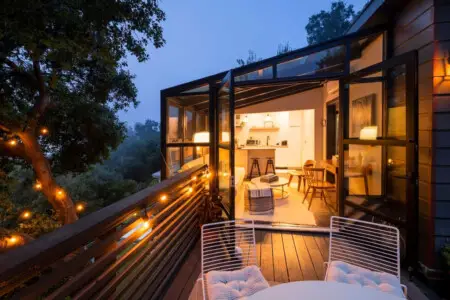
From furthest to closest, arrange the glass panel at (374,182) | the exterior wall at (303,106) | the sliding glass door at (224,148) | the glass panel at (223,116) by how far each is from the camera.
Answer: the exterior wall at (303,106) → the glass panel at (223,116) → the sliding glass door at (224,148) → the glass panel at (374,182)

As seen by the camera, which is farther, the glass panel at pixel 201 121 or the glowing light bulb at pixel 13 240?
the glass panel at pixel 201 121

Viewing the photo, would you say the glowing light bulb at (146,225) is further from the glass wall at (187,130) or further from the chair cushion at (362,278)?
the glass wall at (187,130)

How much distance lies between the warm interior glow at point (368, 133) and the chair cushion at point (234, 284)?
2221mm

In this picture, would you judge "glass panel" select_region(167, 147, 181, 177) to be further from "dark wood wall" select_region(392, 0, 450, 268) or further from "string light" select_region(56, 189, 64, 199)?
"dark wood wall" select_region(392, 0, 450, 268)

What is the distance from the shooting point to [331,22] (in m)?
20.0

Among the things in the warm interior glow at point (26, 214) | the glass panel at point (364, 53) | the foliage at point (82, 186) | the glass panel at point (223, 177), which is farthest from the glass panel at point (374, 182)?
the warm interior glow at point (26, 214)

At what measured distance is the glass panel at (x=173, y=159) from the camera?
5.22 metres

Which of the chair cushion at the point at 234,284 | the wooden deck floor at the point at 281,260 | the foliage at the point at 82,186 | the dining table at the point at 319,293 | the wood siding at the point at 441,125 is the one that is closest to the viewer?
the dining table at the point at 319,293

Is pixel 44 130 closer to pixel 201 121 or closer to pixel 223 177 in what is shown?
pixel 201 121

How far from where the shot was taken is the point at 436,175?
265 centimetres

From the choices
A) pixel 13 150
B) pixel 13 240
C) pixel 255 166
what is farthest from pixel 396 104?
pixel 13 150

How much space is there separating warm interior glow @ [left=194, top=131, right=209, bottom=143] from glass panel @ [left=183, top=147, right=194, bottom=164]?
225mm

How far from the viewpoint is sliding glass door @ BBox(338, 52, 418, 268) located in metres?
2.74

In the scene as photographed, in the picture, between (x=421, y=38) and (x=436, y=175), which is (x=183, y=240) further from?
(x=421, y=38)
